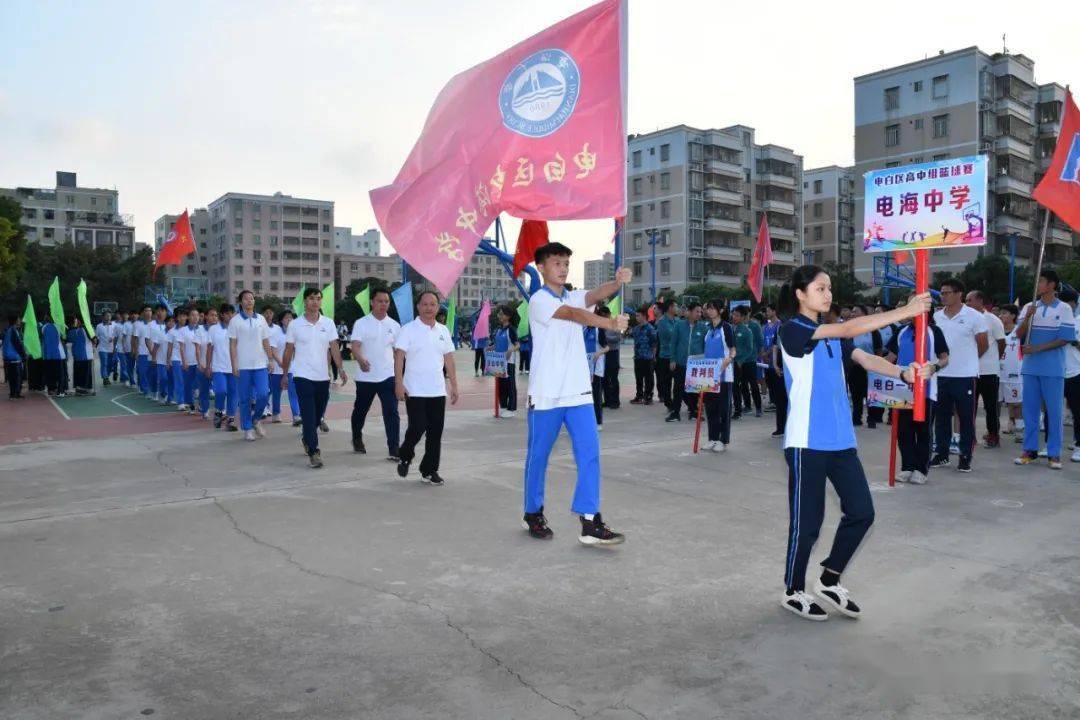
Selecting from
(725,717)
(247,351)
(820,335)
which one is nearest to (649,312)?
(247,351)

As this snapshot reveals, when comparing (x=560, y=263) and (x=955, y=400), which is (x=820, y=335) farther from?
(x=955, y=400)

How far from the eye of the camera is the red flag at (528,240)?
6.87 m

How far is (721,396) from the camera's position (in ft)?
32.2

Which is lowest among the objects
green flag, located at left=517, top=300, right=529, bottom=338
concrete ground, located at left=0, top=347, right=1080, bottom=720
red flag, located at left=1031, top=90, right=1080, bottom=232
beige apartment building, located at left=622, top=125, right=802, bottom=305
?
concrete ground, located at left=0, top=347, right=1080, bottom=720

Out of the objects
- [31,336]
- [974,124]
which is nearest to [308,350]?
[31,336]

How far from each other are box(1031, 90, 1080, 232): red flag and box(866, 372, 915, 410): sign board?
256cm

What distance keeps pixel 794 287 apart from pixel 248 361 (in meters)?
8.52

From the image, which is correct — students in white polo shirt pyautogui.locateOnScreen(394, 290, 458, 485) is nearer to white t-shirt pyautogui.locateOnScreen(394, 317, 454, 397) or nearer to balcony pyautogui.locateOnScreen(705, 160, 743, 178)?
white t-shirt pyautogui.locateOnScreen(394, 317, 454, 397)

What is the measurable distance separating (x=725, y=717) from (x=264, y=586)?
2.75m

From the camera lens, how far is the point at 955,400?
8.39 m

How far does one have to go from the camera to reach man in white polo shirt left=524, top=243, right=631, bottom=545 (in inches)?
210

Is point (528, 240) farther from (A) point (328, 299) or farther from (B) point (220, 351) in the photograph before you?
(A) point (328, 299)

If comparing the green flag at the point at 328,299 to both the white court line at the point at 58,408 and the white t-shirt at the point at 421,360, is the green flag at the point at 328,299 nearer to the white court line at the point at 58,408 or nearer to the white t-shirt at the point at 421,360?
the white court line at the point at 58,408

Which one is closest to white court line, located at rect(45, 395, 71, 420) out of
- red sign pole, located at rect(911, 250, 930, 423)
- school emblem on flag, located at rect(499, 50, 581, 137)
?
school emblem on flag, located at rect(499, 50, 581, 137)
